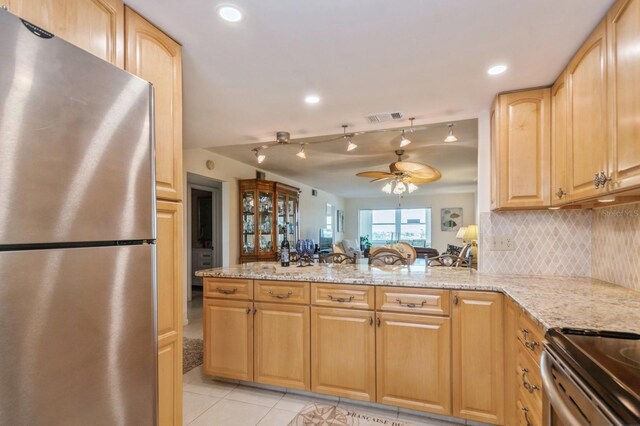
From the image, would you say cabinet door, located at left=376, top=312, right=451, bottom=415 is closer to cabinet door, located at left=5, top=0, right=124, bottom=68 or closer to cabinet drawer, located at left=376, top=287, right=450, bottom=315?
cabinet drawer, located at left=376, top=287, right=450, bottom=315

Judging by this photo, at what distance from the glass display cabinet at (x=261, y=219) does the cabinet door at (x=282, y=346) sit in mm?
2685

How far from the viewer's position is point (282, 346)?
95.7 inches

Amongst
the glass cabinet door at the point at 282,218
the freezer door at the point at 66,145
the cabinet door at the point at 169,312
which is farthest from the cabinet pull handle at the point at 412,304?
the glass cabinet door at the point at 282,218

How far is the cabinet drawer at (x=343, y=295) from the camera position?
88.4 inches

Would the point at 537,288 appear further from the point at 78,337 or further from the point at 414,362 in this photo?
the point at 78,337

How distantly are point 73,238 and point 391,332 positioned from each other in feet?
6.22

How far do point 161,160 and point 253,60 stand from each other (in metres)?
0.80

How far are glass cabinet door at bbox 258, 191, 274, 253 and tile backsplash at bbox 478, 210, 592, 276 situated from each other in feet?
11.3

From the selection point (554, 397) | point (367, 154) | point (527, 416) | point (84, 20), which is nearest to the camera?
point (554, 397)

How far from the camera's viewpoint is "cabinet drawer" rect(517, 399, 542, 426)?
1.42 meters

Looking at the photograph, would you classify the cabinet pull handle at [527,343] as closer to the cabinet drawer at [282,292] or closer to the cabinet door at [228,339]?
the cabinet drawer at [282,292]

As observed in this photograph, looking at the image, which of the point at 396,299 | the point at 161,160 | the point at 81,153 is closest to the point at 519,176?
the point at 396,299

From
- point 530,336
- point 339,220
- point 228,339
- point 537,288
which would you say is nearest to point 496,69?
point 537,288

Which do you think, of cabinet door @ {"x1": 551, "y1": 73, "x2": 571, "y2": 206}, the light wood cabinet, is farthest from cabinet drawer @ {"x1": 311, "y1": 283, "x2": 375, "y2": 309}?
cabinet door @ {"x1": 551, "y1": 73, "x2": 571, "y2": 206}
